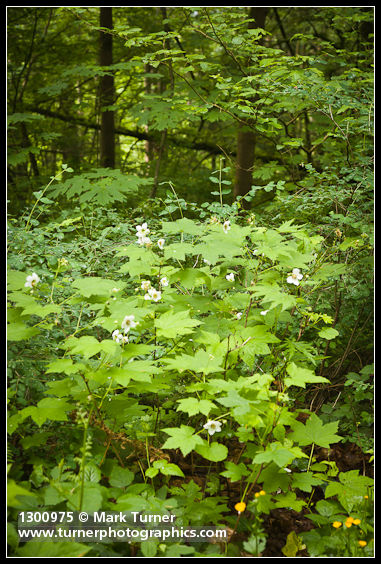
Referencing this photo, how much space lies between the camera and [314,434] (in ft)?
7.39

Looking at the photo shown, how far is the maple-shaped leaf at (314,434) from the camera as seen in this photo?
7.22ft

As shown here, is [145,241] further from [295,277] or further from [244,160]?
[244,160]

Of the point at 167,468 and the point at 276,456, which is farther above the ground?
the point at 276,456

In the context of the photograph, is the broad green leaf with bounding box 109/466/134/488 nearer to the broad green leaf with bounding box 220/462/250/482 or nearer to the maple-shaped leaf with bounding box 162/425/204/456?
the maple-shaped leaf with bounding box 162/425/204/456

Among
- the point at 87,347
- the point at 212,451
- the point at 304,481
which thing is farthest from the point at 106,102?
the point at 304,481

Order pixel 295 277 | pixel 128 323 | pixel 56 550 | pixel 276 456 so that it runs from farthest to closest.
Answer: pixel 295 277, pixel 128 323, pixel 276 456, pixel 56 550

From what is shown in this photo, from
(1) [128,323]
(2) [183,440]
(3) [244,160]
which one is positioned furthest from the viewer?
(3) [244,160]

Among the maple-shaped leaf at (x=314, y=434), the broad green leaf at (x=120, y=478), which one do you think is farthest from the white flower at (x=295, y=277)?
the broad green leaf at (x=120, y=478)

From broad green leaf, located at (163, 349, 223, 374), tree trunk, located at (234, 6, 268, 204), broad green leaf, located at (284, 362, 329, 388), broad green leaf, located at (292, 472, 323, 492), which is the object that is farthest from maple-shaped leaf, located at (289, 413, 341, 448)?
tree trunk, located at (234, 6, 268, 204)

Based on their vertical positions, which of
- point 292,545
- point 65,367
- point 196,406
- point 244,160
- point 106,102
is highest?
Result: point 106,102

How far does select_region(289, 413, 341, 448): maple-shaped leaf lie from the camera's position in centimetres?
220
